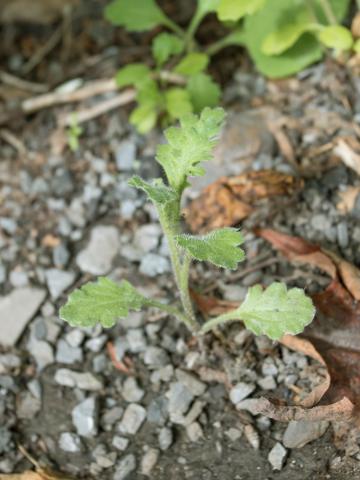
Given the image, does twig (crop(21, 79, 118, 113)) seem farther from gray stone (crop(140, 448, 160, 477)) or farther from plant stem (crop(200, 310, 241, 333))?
gray stone (crop(140, 448, 160, 477))

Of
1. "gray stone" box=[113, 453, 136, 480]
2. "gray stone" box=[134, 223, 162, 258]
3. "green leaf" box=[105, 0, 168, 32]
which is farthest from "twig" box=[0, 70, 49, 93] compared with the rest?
"gray stone" box=[113, 453, 136, 480]

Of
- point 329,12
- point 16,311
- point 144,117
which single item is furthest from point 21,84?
point 329,12

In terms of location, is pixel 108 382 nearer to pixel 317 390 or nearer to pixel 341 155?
pixel 317 390

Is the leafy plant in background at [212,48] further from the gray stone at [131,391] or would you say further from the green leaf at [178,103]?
the gray stone at [131,391]

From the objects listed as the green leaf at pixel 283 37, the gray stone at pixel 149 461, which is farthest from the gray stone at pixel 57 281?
the green leaf at pixel 283 37

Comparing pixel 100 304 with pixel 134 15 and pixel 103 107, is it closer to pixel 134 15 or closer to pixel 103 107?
pixel 103 107
